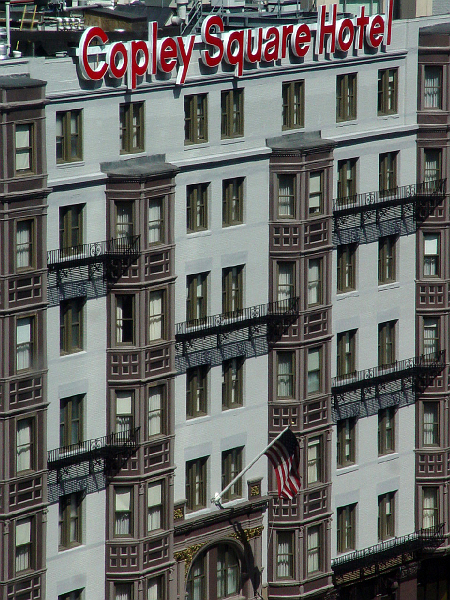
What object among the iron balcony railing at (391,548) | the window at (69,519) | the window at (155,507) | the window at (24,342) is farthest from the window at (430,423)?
the window at (24,342)

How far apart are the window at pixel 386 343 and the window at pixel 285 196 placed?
423 inches

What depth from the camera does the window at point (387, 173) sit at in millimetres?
104312

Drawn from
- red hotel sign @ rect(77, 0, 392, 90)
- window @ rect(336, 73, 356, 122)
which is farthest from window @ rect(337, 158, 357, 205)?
red hotel sign @ rect(77, 0, 392, 90)

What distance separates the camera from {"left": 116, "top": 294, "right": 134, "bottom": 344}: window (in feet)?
300

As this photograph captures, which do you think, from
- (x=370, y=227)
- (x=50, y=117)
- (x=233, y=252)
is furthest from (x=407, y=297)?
(x=50, y=117)

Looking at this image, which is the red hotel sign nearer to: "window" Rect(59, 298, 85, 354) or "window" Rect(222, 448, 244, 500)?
"window" Rect(59, 298, 85, 354)

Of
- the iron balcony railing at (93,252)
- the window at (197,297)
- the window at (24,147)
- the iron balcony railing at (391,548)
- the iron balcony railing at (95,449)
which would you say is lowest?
the iron balcony railing at (391,548)

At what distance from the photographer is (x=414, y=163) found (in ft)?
349

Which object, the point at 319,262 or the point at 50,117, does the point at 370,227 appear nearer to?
the point at 319,262

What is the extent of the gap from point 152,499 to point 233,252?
13347 mm

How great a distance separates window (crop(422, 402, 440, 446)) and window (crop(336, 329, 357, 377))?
654 cm

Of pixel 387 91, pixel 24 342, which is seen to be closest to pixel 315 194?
pixel 387 91

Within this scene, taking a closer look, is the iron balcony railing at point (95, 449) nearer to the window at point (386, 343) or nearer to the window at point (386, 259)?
the window at point (386, 343)

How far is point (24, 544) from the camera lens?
88.0 meters
